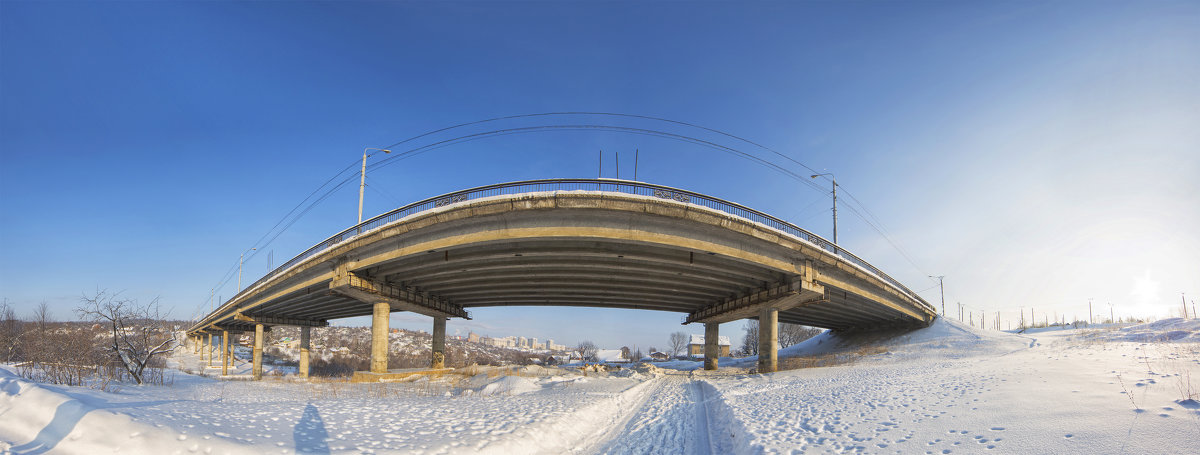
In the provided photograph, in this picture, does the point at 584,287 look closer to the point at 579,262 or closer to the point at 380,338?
the point at 579,262

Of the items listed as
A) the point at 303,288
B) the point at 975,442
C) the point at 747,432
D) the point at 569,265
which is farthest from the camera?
the point at 303,288

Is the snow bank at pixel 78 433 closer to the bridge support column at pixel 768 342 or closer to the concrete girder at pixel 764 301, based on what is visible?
the concrete girder at pixel 764 301

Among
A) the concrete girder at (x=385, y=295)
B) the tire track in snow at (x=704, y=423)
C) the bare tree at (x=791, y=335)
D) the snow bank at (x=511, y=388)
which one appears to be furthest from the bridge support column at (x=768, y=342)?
the bare tree at (x=791, y=335)

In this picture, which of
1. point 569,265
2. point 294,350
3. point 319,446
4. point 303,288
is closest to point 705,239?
point 569,265

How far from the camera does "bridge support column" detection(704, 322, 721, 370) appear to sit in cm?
3488

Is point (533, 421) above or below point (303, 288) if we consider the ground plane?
below

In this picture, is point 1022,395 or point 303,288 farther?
point 303,288

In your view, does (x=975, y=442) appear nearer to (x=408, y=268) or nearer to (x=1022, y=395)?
(x=1022, y=395)

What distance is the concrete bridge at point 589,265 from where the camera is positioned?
1958cm

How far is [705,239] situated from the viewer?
2061 centimetres

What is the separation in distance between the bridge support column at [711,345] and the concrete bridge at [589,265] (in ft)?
0.37

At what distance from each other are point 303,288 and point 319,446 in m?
29.0

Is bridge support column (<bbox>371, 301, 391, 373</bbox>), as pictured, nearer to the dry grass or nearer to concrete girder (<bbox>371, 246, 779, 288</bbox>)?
concrete girder (<bbox>371, 246, 779, 288</bbox>)

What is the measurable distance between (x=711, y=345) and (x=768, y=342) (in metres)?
9.85
